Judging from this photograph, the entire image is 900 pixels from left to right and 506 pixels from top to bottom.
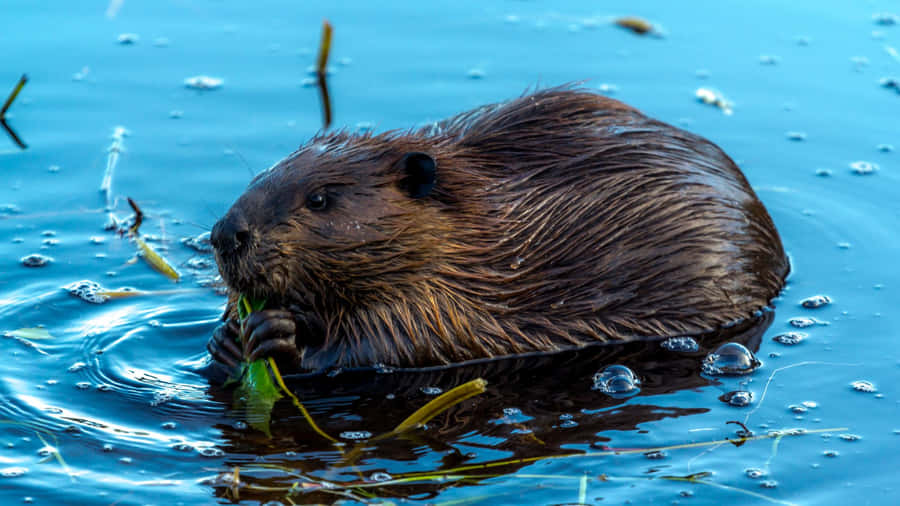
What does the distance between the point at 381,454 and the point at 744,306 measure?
240 centimetres

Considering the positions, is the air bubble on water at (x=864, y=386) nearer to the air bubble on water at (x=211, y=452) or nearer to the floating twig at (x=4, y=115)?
the air bubble on water at (x=211, y=452)

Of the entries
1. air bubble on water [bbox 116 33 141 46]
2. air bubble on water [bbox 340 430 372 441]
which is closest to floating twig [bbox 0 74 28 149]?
air bubble on water [bbox 116 33 141 46]

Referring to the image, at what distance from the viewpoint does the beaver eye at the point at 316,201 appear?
245 inches

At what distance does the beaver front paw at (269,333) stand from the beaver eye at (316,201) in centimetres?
54

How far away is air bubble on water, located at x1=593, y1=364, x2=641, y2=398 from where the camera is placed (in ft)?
21.0

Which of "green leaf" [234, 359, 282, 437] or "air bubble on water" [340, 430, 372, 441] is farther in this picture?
"green leaf" [234, 359, 282, 437]

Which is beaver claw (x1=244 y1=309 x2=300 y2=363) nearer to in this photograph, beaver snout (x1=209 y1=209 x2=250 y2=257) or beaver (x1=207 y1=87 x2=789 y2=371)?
beaver (x1=207 y1=87 x2=789 y2=371)

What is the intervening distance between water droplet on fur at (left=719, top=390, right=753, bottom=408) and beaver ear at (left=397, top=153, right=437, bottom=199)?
5.85ft

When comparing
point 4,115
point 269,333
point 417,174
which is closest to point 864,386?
point 417,174

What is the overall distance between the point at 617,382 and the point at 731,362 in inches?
25.1

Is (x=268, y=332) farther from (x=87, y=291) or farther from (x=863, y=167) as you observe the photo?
(x=863, y=167)

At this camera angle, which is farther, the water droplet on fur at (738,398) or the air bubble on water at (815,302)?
the air bubble on water at (815,302)

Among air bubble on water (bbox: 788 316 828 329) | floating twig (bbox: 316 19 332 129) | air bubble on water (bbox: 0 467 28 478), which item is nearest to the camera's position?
air bubble on water (bbox: 0 467 28 478)

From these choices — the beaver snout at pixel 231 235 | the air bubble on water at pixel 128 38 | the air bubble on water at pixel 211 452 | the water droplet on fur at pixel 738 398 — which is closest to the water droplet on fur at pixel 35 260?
the beaver snout at pixel 231 235
